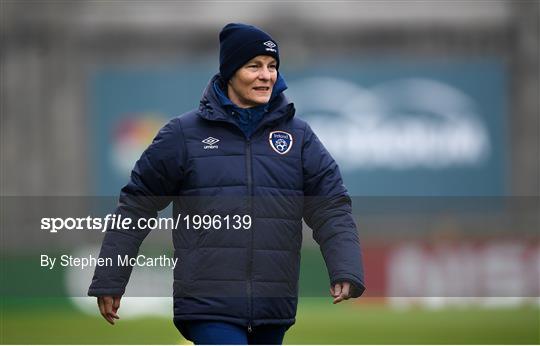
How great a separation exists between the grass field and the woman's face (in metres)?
5.92

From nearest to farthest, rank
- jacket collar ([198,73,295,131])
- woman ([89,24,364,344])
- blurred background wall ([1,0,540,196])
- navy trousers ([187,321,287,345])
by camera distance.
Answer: navy trousers ([187,321,287,345])
woman ([89,24,364,344])
jacket collar ([198,73,295,131])
blurred background wall ([1,0,540,196])

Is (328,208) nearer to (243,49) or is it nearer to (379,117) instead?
(243,49)

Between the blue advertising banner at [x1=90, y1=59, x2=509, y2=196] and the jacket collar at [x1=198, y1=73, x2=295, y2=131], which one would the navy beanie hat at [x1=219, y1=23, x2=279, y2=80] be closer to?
the jacket collar at [x1=198, y1=73, x2=295, y2=131]

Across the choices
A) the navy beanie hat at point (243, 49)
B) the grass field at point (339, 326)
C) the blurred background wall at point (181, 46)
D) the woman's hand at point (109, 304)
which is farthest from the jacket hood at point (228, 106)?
the blurred background wall at point (181, 46)

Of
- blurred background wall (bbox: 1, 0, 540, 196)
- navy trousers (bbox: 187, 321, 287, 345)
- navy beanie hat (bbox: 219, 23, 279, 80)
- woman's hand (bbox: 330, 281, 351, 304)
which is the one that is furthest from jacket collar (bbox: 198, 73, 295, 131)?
blurred background wall (bbox: 1, 0, 540, 196)

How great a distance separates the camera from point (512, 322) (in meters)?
14.5

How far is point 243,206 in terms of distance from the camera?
607 centimetres

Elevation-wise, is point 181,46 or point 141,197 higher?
point 181,46

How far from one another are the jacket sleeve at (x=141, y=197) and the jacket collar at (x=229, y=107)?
16 cm

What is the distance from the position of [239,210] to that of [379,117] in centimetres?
2099

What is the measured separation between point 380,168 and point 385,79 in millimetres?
1755

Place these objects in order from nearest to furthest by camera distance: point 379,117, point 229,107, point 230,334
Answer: point 230,334 < point 229,107 < point 379,117

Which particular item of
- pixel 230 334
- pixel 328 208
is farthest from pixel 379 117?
pixel 230 334

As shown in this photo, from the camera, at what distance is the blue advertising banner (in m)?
26.3
